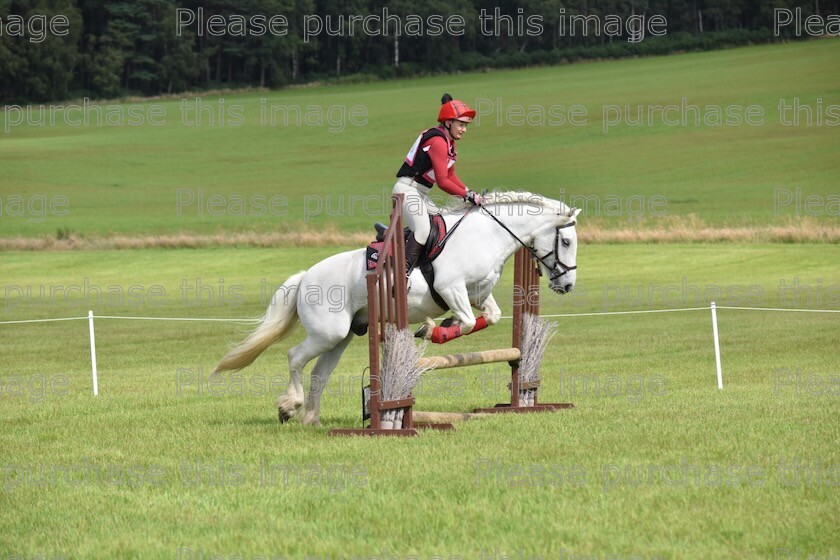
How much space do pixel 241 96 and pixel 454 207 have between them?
76.2 metres

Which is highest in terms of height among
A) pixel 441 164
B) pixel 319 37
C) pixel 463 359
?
pixel 319 37

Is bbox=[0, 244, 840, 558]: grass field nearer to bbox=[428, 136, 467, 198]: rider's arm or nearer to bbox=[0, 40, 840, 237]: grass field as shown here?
bbox=[428, 136, 467, 198]: rider's arm

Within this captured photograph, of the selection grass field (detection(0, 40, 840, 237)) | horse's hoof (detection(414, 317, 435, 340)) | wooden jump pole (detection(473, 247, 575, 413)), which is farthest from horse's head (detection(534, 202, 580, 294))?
grass field (detection(0, 40, 840, 237))

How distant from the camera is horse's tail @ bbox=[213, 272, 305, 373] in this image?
34.6ft

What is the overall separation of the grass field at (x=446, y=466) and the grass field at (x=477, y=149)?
26.9 metres

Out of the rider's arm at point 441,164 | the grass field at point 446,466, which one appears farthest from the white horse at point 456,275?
the grass field at point 446,466

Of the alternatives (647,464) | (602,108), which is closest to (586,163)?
(602,108)

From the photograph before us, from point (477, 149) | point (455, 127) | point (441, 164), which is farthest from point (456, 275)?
point (477, 149)

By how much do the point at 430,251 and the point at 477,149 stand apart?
171 feet

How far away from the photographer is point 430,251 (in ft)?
32.3

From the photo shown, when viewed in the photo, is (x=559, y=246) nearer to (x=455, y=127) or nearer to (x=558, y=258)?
(x=558, y=258)

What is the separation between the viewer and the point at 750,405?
10492mm

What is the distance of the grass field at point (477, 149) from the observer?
46156 mm

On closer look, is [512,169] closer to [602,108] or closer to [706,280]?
[602,108]
